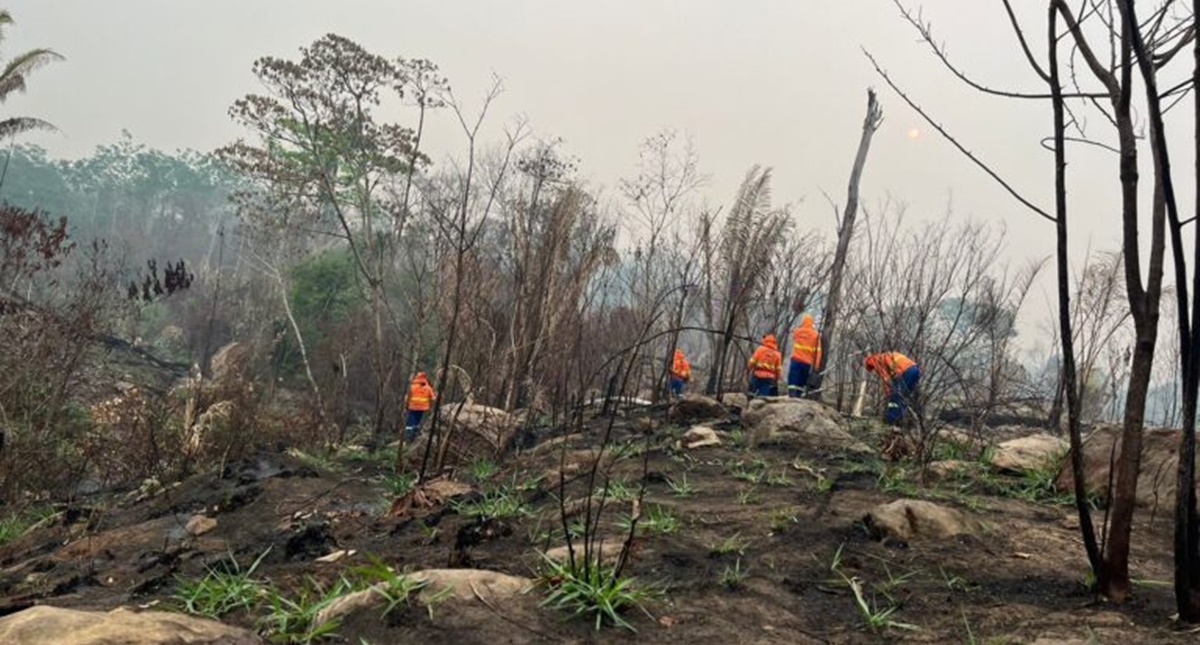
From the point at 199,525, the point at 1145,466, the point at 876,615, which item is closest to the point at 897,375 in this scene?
the point at 1145,466

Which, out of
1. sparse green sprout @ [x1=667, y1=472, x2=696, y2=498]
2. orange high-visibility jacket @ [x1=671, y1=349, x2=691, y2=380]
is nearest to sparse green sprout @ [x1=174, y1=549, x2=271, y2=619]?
sparse green sprout @ [x1=667, y1=472, x2=696, y2=498]

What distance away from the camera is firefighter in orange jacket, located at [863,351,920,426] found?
20.8 feet

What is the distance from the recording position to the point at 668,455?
641 centimetres

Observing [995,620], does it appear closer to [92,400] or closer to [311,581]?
[311,581]

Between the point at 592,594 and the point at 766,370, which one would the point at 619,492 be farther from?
the point at 766,370

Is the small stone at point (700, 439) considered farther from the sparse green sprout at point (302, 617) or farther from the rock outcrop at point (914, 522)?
the sparse green sprout at point (302, 617)

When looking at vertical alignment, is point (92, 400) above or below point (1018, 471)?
below

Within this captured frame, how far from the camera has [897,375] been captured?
6.96 m

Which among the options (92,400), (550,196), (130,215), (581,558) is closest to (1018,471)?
(581,558)

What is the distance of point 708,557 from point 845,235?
9.99 meters

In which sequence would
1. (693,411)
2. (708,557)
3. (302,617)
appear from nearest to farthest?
(302,617) → (708,557) → (693,411)

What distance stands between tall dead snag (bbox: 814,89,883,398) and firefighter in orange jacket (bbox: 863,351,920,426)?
9.92 feet

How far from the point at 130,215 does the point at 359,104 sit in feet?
196

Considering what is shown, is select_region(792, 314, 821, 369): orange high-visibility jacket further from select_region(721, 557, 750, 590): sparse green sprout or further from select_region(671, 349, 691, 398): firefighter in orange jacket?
select_region(721, 557, 750, 590): sparse green sprout
